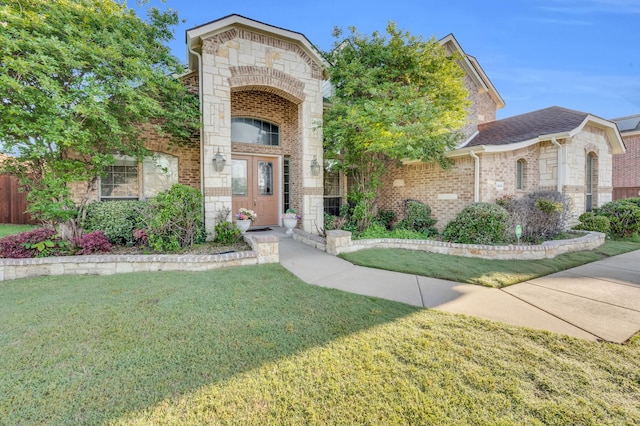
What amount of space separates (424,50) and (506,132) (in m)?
4.90

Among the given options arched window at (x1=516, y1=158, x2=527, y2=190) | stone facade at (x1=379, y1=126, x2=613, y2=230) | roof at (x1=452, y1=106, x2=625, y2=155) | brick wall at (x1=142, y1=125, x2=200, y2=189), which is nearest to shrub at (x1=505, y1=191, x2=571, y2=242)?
stone facade at (x1=379, y1=126, x2=613, y2=230)

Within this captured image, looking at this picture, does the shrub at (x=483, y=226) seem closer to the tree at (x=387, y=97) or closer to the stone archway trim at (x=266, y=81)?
the tree at (x=387, y=97)

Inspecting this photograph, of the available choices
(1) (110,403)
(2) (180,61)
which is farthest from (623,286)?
(2) (180,61)

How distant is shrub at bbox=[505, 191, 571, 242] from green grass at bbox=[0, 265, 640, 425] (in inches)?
218

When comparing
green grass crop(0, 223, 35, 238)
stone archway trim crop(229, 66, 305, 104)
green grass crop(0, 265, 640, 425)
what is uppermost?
stone archway trim crop(229, 66, 305, 104)

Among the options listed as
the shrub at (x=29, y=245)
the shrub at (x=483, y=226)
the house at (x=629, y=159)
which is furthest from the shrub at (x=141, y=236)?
the house at (x=629, y=159)

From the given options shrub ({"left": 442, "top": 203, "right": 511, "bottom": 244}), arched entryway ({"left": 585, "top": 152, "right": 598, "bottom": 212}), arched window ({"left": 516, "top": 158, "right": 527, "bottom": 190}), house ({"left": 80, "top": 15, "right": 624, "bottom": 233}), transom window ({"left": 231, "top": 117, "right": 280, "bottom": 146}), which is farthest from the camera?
arched entryway ({"left": 585, "top": 152, "right": 598, "bottom": 212})

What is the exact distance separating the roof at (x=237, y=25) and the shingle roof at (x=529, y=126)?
282 inches

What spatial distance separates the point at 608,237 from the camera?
9.30 metres

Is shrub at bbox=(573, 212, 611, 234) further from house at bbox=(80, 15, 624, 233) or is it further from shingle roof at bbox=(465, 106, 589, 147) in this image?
shingle roof at bbox=(465, 106, 589, 147)

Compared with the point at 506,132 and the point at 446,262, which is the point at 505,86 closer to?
the point at 506,132

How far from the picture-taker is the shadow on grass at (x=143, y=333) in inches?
80.7

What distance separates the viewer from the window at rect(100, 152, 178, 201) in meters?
8.24

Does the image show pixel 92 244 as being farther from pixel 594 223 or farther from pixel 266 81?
pixel 594 223
